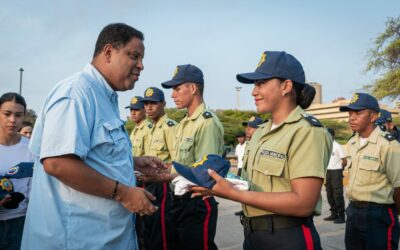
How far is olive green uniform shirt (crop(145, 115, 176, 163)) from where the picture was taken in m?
5.29

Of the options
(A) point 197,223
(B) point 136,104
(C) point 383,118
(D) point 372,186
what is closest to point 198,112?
(A) point 197,223

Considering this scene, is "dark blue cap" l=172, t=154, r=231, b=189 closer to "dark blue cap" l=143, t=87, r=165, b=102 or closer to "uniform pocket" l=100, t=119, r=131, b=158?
"uniform pocket" l=100, t=119, r=131, b=158

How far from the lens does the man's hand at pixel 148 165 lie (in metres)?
2.84

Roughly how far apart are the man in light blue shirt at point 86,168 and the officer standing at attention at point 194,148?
1.74 m

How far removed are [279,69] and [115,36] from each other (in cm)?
105

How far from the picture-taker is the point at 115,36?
216 cm

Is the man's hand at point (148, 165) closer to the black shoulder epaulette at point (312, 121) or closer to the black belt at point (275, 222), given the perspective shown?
the black belt at point (275, 222)

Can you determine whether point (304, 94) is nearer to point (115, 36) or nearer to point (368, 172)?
point (115, 36)

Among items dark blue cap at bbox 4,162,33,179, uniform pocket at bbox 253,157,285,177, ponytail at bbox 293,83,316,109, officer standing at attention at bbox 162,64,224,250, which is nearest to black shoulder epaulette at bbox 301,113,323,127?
ponytail at bbox 293,83,316,109

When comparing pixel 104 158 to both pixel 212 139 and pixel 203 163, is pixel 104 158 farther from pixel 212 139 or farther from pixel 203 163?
pixel 212 139

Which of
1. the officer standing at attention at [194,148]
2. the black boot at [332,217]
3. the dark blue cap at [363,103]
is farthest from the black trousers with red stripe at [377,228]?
the black boot at [332,217]

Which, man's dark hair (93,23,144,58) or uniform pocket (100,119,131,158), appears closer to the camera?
uniform pocket (100,119,131,158)

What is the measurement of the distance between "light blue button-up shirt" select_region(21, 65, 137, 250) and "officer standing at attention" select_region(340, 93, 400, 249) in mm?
2648

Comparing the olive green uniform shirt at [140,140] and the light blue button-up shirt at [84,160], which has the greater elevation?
the light blue button-up shirt at [84,160]
